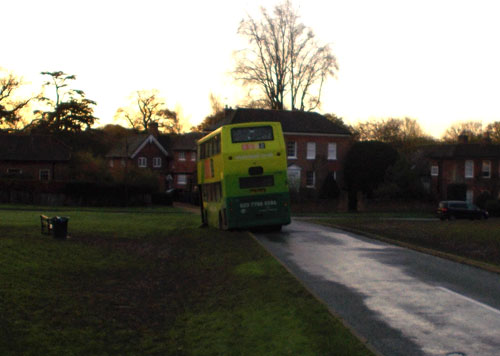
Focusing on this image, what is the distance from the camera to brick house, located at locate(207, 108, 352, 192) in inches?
2581

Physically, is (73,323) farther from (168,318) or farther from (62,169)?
(62,169)

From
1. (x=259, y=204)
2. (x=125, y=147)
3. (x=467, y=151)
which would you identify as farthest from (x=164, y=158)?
(x=259, y=204)

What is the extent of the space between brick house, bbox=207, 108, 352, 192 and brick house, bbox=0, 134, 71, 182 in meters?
18.2

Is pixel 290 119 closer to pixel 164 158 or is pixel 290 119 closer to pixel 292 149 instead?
pixel 292 149

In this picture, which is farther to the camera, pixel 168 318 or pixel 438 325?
pixel 168 318

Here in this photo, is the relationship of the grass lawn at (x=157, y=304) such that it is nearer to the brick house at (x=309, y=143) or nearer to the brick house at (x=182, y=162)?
the brick house at (x=309, y=143)

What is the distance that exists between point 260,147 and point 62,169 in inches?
1854

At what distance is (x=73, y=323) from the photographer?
11672 millimetres

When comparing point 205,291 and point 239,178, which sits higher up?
point 239,178

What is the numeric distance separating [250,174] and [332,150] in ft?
144

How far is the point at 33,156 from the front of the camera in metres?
69.3

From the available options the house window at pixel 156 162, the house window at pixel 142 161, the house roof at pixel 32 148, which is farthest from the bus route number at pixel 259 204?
the house window at pixel 156 162

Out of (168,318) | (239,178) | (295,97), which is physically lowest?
(168,318)

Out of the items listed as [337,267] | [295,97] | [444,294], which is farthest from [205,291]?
[295,97]
